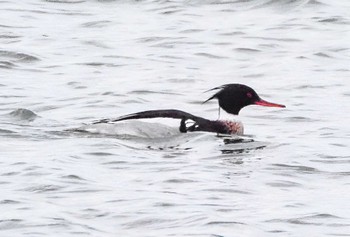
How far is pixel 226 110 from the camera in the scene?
14602 mm

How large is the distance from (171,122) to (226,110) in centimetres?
95

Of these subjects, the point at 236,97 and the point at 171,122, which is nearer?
the point at 171,122

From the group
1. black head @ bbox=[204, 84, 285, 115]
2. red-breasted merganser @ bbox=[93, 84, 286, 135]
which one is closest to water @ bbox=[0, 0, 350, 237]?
red-breasted merganser @ bbox=[93, 84, 286, 135]

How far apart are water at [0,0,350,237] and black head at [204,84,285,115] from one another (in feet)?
1.02

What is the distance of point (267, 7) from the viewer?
70.9 feet

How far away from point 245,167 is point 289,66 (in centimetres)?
569

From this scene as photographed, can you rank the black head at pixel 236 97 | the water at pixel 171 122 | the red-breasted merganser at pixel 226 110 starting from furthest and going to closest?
1. the black head at pixel 236 97
2. the red-breasted merganser at pixel 226 110
3. the water at pixel 171 122

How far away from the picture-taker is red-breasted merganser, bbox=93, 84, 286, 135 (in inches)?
546

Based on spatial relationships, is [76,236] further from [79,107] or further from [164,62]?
[164,62]

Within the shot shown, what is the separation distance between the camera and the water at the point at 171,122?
9.93 metres

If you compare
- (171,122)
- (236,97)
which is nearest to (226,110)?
(236,97)

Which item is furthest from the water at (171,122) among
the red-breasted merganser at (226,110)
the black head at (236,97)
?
the black head at (236,97)

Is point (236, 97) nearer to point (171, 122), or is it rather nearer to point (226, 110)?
point (226, 110)

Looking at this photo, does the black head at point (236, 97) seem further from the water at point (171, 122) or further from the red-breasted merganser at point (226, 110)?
the water at point (171, 122)
